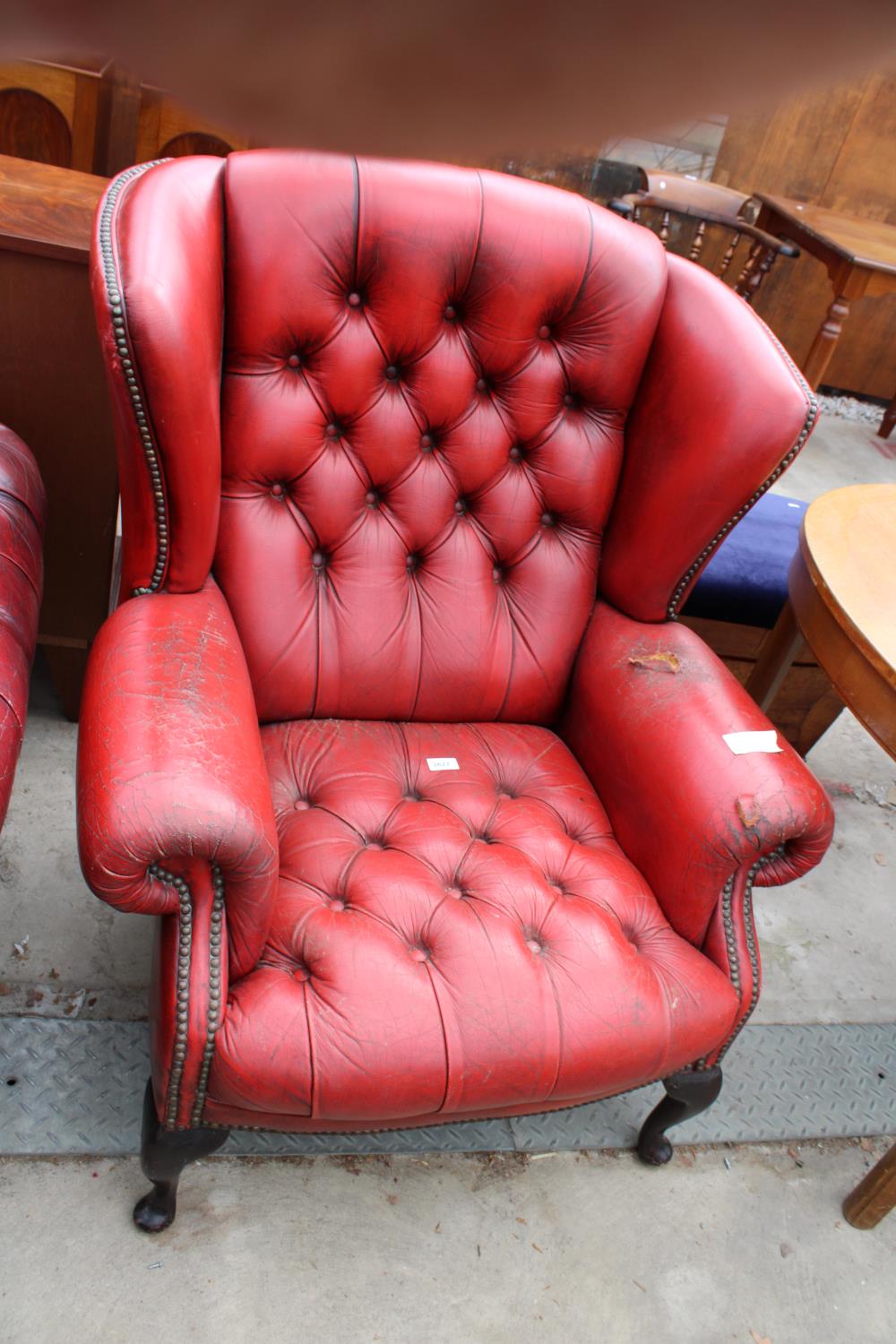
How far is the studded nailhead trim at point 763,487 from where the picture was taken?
122cm

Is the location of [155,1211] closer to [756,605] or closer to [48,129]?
[48,129]

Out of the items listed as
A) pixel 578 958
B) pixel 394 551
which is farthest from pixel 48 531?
pixel 578 958

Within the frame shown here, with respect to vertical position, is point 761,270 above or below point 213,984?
above

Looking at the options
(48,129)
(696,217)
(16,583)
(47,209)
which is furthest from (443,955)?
(696,217)

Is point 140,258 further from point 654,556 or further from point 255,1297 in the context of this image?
point 255,1297

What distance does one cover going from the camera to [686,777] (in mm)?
1145

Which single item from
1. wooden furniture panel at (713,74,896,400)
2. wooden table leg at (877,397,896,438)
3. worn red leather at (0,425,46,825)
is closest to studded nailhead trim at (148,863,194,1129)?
worn red leather at (0,425,46,825)

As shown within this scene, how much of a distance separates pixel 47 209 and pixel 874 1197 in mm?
1762

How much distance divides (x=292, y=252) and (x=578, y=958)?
87 centimetres

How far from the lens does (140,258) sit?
3.18ft

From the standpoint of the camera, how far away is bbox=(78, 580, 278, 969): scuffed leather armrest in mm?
856

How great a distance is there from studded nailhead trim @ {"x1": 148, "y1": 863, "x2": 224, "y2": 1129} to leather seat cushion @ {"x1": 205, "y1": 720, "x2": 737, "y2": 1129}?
16 millimetres

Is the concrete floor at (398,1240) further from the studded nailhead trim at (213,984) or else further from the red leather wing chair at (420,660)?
the studded nailhead trim at (213,984)

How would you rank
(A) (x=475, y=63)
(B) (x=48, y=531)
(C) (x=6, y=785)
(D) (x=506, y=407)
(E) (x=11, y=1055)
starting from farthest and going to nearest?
(B) (x=48, y=531)
(D) (x=506, y=407)
(E) (x=11, y=1055)
(C) (x=6, y=785)
(A) (x=475, y=63)
